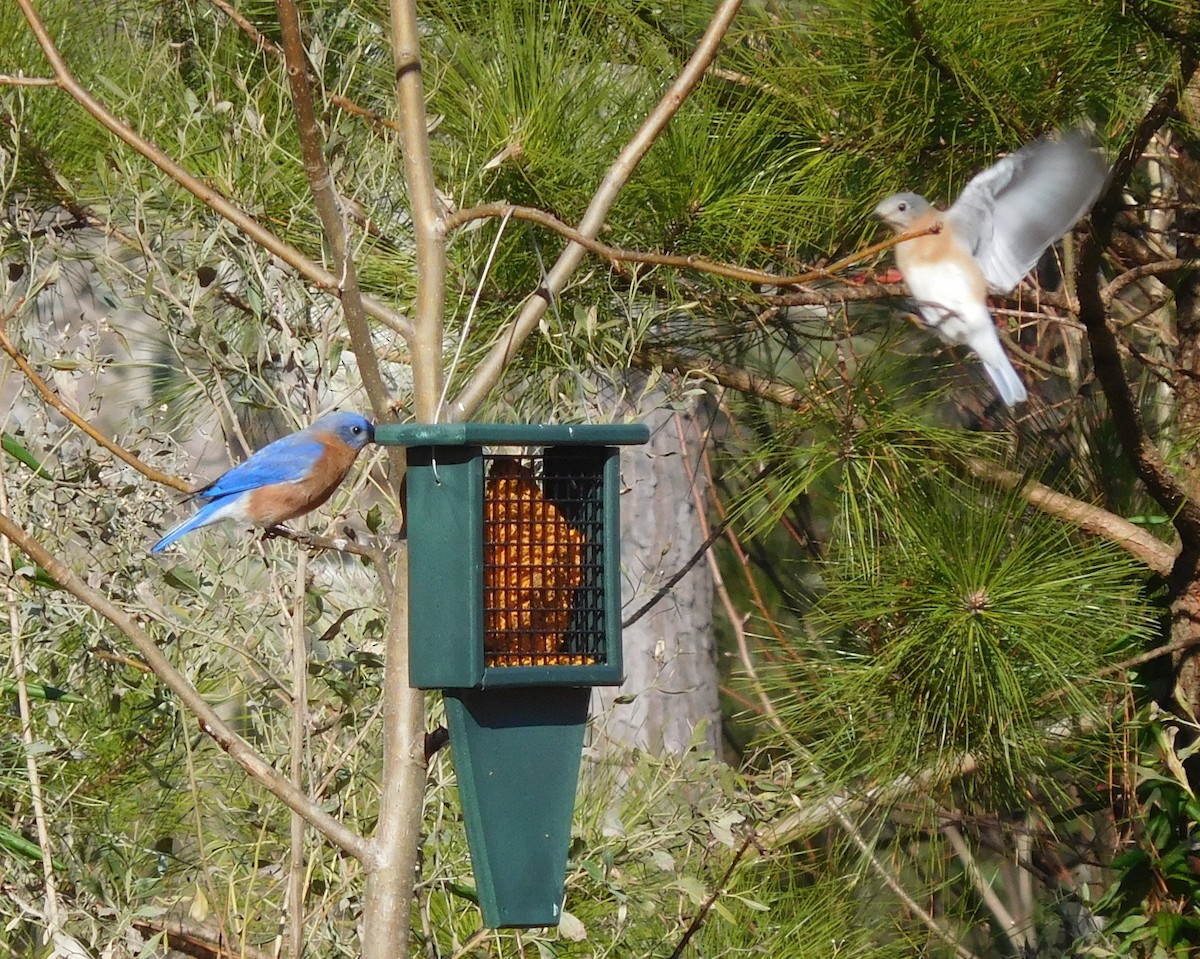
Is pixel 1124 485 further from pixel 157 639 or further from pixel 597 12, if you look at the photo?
pixel 157 639

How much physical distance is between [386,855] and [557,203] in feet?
3.99

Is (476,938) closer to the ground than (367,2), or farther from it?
closer to the ground

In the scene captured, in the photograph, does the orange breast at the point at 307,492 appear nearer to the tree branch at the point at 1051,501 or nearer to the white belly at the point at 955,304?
the tree branch at the point at 1051,501

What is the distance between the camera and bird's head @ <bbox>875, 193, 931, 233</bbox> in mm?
2234

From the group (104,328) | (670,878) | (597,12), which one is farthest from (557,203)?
(670,878)

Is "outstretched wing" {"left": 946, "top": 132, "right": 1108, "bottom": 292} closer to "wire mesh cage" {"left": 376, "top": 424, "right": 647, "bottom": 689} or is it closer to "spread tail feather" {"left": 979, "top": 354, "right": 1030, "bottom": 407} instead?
"spread tail feather" {"left": 979, "top": 354, "right": 1030, "bottom": 407}

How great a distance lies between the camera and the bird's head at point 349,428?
2.24 metres

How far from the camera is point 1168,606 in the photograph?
244 cm

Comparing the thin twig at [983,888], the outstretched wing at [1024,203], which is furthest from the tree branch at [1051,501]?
the thin twig at [983,888]

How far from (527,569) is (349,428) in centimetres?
79

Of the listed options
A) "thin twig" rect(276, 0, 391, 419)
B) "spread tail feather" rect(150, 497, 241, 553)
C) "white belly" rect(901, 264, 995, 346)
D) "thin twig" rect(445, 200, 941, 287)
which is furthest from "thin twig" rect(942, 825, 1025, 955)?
"thin twig" rect(276, 0, 391, 419)

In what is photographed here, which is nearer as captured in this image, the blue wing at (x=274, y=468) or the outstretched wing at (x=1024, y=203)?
the outstretched wing at (x=1024, y=203)

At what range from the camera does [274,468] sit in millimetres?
2316

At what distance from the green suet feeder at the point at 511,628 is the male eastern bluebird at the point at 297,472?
700 millimetres
